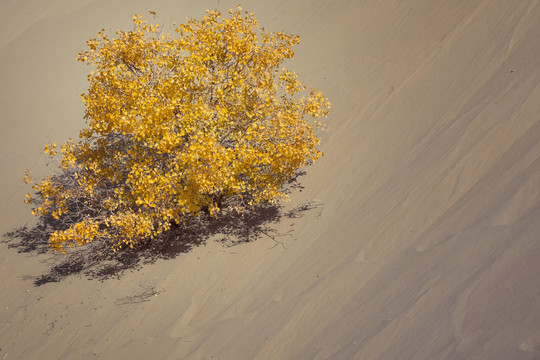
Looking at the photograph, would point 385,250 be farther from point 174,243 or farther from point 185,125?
point 174,243

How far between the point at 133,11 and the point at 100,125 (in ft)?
46.3

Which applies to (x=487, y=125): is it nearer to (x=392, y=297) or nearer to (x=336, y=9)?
(x=392, y=297)

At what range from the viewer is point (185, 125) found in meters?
6.79

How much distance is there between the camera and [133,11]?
62.6 feet

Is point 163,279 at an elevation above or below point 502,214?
above

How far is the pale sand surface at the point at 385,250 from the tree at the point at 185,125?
1107 mm

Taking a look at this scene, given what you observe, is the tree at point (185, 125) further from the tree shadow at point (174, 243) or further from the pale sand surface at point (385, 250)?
the pale sand surface at point (385, 250)

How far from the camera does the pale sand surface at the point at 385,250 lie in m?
3.96

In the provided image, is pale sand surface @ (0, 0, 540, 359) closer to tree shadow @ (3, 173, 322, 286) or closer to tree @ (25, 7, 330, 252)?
tree shadow @ (3, 173, 322, 286)

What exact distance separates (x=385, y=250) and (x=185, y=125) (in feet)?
11.4

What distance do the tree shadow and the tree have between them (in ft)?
1.43

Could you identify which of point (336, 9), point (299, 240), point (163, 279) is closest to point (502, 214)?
point (299, 240)

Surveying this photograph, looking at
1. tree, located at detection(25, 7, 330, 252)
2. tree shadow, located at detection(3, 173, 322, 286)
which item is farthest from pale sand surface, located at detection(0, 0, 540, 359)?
tree, located at detection(25, 7, 330, 252)

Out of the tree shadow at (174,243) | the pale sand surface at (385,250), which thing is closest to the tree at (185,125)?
the tree shadow at (174,243)
